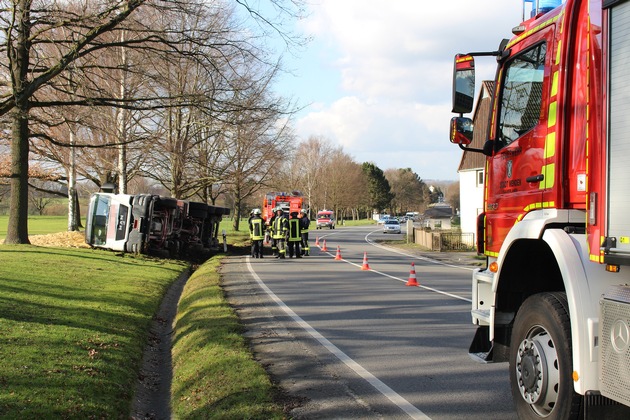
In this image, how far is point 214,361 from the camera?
23.4 ft

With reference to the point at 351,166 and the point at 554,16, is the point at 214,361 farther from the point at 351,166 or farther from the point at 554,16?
the point at 351,166

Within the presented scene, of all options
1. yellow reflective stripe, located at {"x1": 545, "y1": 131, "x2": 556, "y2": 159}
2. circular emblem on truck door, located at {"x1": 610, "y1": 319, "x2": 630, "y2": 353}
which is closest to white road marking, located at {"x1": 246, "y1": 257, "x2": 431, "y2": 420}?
circular emblem on truck door, located at {"x1": 610, "y1": 319, "x2": 630, "y2": 353}

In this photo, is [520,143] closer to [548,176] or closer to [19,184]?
[548,176]

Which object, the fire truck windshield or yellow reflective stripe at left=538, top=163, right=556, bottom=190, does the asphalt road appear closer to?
yellow reflective stripe at left=538, top=163, right=556, bottom=190

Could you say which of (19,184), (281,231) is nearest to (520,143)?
(19,184)

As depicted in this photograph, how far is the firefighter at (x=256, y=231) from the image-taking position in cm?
2289

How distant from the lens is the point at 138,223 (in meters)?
20.5

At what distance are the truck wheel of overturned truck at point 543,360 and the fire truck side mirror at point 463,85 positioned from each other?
1.72 metres

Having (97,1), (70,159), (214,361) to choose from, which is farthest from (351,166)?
(214,361)

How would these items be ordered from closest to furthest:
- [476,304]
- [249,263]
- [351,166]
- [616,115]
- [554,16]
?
[616,115] → [554,16] → [476,304] → [249,263] → [351,166]

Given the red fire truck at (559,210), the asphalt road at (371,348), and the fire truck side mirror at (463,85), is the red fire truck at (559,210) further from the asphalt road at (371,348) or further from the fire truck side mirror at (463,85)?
the asphalt road at (371,348)

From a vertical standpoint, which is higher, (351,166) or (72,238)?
(351,166)

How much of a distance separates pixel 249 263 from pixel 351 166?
82.0 metres

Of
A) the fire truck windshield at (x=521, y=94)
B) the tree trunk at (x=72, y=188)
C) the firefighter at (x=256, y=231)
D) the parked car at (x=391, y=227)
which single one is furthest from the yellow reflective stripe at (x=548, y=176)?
the parked car at (x=391, y=227)
